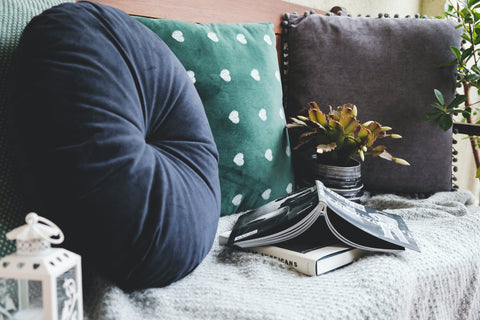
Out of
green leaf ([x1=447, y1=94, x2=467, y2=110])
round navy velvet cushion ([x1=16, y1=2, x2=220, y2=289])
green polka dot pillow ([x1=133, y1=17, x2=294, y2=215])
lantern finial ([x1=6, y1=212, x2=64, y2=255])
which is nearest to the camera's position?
lantern finial ([x1=6, y1=212, x2=64, y2=255])

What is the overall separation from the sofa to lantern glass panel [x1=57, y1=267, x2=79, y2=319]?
8cm

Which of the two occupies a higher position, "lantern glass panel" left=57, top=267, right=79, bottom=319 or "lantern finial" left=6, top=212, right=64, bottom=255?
"lantern finial" left=6, top=212, right=64, bottom=255

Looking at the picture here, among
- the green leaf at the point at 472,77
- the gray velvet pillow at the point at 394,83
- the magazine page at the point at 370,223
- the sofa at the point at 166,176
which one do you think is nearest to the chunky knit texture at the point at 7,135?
the sofa at the point at 166,176

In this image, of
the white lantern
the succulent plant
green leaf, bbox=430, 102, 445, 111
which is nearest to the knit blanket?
the white lantern

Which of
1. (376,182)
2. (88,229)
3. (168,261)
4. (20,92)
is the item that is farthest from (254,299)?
(376,182)

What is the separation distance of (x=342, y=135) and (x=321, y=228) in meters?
0.29

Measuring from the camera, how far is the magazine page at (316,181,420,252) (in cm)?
62

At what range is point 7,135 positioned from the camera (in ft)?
1.67

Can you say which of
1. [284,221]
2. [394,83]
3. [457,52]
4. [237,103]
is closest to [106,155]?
[284,221]

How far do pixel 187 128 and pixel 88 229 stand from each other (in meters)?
0.22

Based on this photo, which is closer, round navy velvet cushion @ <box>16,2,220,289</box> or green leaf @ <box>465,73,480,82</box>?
round navy velvet cushion @ <box>16,2,220,289</box>

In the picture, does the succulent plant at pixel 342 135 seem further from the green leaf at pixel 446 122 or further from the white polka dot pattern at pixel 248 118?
the green leaf at pixel 446 122

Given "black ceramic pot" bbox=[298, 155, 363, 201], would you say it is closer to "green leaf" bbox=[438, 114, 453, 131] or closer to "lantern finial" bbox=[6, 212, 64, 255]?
"green leaf" bbox=[438, 114, 453, 131]

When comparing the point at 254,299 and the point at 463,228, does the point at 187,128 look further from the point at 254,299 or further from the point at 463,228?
the point at 463,228
